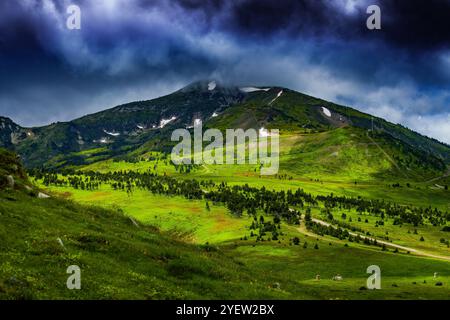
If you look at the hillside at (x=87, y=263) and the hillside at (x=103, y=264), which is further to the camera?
the hillside at (x=103, y=264)

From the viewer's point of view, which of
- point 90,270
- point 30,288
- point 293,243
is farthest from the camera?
point 293,243

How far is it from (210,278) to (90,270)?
1353cm

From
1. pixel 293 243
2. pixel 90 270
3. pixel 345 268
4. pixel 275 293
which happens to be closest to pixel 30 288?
pixel 90 270

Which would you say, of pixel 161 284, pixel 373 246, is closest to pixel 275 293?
pixel 161 284

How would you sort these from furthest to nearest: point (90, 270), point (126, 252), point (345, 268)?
1. point (345, 268)
2. point (126, 252)
3. point (90, 270)

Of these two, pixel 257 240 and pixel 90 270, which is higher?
pixel 90 270

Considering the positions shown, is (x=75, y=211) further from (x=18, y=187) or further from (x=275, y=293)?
(x=275, y=293)

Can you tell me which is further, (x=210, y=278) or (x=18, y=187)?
(x=18, y=187)

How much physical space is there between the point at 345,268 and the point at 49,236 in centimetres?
7897

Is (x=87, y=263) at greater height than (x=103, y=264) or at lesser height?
greater

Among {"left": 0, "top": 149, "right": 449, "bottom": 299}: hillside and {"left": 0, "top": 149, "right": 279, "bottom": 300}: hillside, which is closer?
{"left": 0, "top": 149, "right": 279, "bottom": 300}: hillside

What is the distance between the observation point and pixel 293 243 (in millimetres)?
148750

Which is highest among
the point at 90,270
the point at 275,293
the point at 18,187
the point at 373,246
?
the point at 18,187

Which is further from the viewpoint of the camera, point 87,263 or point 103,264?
point 103,264
